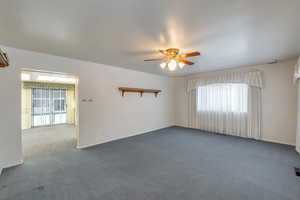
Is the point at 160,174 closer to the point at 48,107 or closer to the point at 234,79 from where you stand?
the point at 234,79

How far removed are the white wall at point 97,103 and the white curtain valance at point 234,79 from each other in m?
1.31

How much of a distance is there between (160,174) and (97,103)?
2.56 meters

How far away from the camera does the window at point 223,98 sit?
4.39 metres

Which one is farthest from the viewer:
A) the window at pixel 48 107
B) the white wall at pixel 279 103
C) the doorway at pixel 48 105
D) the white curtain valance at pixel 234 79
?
the window at pixel 48 107

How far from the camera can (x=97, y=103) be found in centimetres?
387

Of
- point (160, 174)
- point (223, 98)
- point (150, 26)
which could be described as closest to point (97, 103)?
point (160, 174)

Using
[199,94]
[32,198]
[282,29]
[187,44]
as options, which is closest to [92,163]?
[32,198]

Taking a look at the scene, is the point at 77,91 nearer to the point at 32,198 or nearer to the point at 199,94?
the point at 32,198

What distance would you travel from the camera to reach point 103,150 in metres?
3.38

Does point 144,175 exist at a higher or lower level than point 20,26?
lower

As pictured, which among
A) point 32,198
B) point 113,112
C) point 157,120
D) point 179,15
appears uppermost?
point 179,15

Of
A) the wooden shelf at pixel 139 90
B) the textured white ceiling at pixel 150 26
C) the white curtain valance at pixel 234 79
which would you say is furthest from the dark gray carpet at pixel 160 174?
the textured white ceiling at pixel 150 26

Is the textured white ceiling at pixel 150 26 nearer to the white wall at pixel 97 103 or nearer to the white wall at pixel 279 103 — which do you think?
the white wall at pixel 97 103

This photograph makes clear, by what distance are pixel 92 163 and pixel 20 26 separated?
2.48 meters
